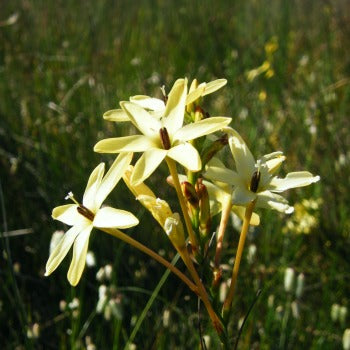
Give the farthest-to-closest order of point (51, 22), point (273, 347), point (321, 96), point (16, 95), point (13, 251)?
point (51, 22), point (16, 95), point (321, 96), point (13, 251), point (273, 347)

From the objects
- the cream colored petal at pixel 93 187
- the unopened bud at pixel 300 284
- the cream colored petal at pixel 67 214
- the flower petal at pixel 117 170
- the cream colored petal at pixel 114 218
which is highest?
the flower petal at pixel 117 170

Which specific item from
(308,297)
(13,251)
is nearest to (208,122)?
(308,297)

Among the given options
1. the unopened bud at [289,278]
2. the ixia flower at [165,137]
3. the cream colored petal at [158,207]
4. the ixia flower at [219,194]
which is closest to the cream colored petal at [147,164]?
the ixia flower at [165,137]

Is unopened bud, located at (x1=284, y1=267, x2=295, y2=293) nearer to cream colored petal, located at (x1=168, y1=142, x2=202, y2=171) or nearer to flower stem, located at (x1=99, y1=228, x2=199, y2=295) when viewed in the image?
flower stem, located at (x1=99, y1=228, x2=199, y2=295)

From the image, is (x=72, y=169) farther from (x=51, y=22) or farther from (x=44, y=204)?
(x=51, y=22)

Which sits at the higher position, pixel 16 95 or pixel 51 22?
pixel 51 22

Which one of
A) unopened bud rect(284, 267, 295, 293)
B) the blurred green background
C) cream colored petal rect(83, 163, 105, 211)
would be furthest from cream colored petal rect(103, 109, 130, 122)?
unopened bud rect(284, 267, 295, 293)

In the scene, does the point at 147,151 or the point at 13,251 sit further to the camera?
the point at 13,251

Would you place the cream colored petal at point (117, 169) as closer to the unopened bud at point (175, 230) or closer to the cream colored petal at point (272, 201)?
the unopened bud at point (175, 230)
